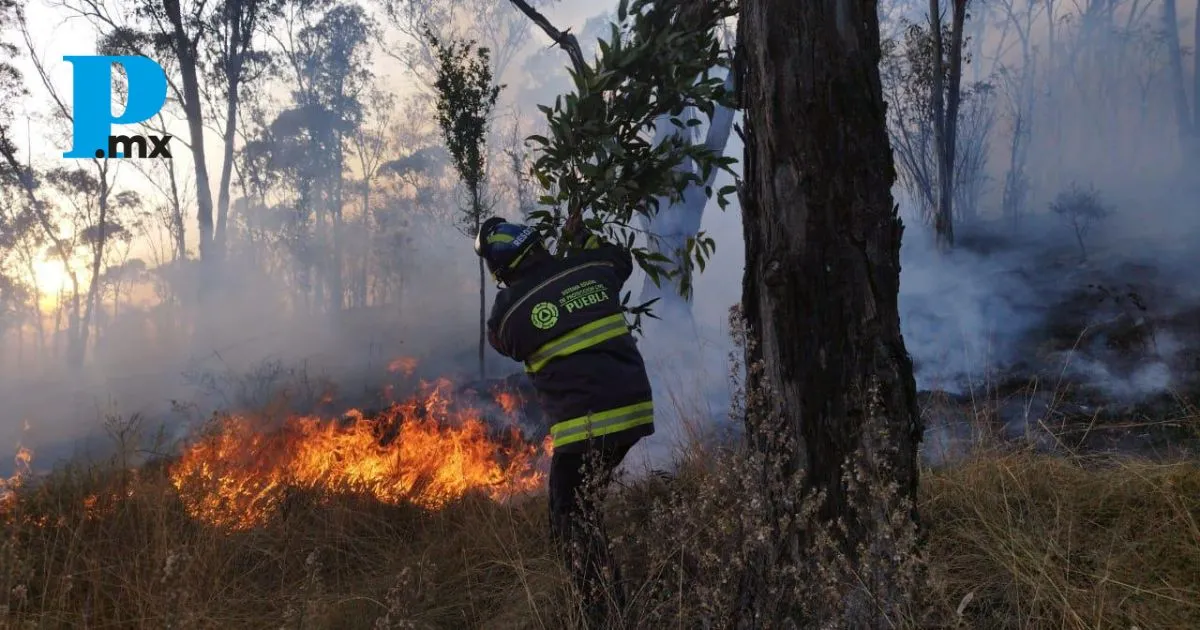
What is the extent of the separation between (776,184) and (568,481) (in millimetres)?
1460

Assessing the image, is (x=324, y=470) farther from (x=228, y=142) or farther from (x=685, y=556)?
(x=228, y=142)

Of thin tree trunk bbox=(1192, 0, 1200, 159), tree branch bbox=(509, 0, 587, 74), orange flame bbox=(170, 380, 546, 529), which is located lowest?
orange flame bbox=(170, 380, 546, 529)

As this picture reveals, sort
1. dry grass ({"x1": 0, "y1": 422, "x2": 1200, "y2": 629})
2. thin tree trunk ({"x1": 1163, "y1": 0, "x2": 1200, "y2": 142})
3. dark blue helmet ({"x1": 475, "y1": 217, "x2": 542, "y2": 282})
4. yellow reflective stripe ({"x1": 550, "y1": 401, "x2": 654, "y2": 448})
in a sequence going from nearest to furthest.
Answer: dry grass ({"x1": 0, "y1": 422, "x2": 1200, "y2": 629}), yellow reflective stripe ({"x1": 550, "y1": 401, "x2": 654, "y2": 448}), dark blue helmet ({"x1": 475, "y1": 217, "x2": 542, "y2": 282}), thin tree trunk ({"x1": 1163, "y1": 0, "x2": 1200, "y2": 142})

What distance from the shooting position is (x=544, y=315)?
9.96 ft

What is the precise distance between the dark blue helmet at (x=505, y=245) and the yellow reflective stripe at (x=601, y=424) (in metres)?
0.75

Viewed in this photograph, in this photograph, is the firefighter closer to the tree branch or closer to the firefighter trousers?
the firefighter trousers

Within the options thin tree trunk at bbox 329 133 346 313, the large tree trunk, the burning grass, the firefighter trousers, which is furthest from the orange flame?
thin tree trunk at bbox 329 133 346 313

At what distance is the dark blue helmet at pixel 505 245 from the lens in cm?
317

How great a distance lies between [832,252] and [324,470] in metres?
4.37

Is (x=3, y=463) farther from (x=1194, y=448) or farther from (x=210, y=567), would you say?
(x=1194, y=448)

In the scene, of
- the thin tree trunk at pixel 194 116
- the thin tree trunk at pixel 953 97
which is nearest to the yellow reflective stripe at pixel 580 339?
the thin tree trunk at pixel 953 97

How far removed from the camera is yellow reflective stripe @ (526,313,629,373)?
3.04 metres

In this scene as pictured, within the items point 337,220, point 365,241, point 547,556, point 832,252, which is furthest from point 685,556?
point 365,241

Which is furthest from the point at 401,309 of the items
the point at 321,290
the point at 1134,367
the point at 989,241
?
the point at 1134,367
